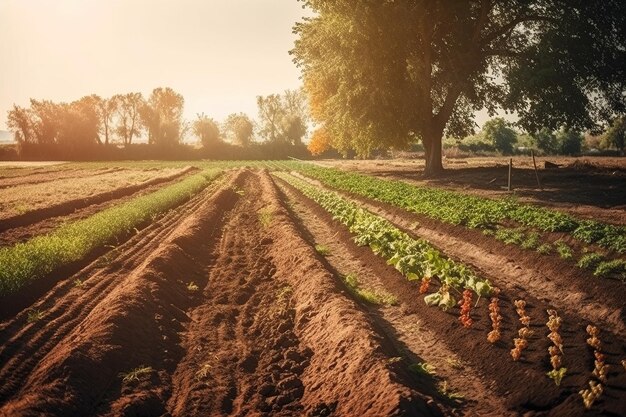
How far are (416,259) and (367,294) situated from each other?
5.78ft

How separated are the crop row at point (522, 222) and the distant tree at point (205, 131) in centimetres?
7450

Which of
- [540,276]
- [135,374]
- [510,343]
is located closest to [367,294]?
[510,343]

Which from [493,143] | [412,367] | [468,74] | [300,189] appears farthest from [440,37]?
[493,143]

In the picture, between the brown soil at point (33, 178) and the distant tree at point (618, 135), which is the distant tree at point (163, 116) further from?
the distant tree at point (618, 135)

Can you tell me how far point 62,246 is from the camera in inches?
442

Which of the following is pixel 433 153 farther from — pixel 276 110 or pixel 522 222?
pixel 276 110

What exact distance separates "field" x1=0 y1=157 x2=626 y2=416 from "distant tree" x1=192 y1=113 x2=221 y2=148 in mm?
76107

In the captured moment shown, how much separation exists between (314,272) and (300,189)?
64.7 ft

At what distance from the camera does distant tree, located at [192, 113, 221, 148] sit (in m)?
88.3

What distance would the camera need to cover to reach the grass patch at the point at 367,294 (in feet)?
29.0

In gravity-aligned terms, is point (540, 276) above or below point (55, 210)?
below

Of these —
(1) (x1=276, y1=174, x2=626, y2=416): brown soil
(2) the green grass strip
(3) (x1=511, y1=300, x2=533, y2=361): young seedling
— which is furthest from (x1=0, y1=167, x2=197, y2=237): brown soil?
(3) (x1=511, y1=300, x2=533, y2=361): young seedling

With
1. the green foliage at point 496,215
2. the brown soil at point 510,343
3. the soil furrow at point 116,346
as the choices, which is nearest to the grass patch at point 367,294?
the brown soil at point 510,343

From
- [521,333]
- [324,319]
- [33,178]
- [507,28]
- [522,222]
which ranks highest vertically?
[507,28]
